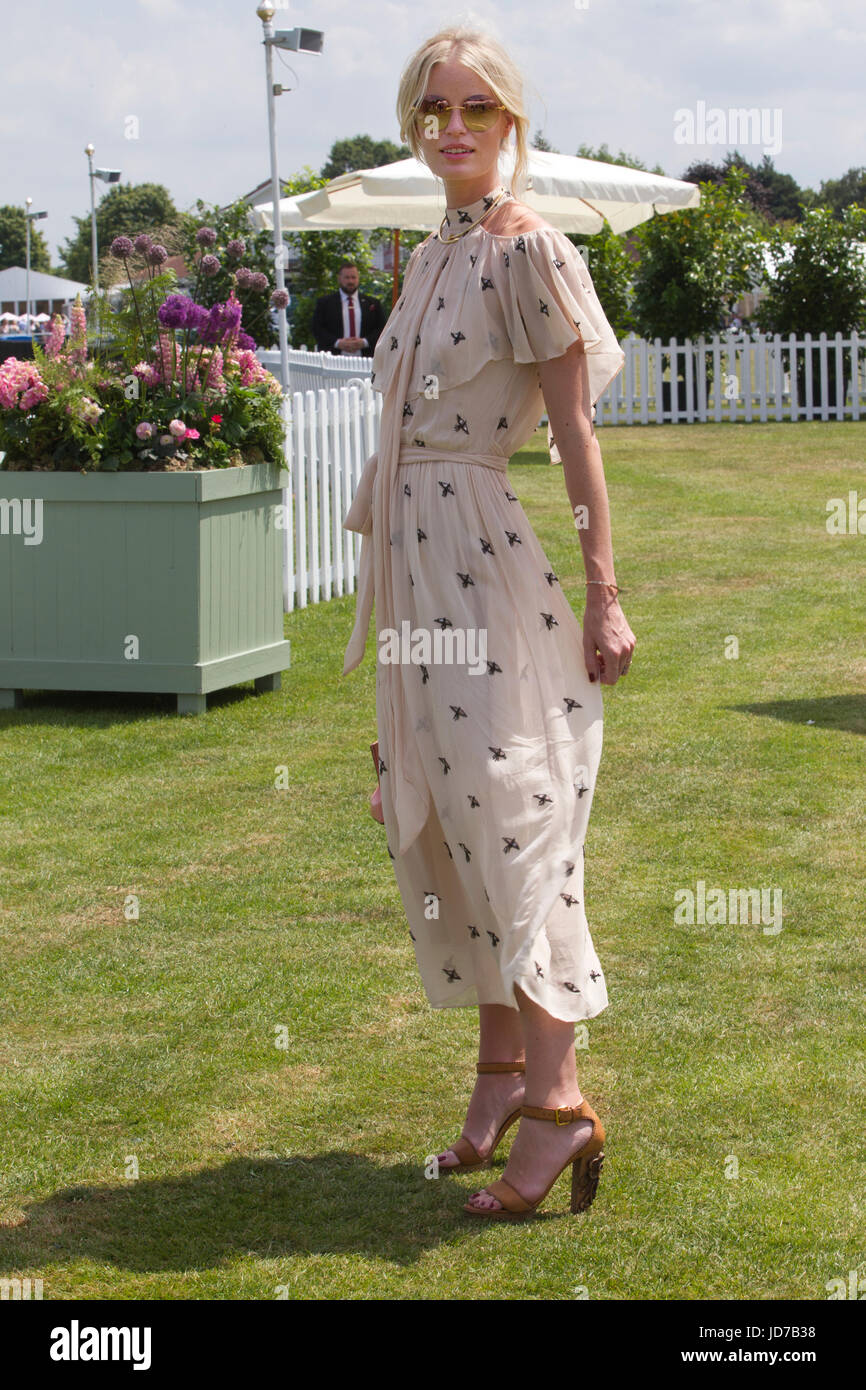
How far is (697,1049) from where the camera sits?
12.0 ft

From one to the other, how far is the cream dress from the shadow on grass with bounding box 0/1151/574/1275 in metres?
0.44

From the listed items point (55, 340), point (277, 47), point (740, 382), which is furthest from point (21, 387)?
point (740, 382)

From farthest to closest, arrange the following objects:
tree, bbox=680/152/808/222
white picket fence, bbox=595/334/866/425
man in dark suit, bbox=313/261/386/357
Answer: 1. tree, bbox=680/152/808/222
2. white picket fence, bbox=595/334/866/425
3. man in dark suit, bbox=313/261/386/357

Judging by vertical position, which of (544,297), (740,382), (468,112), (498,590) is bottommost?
(498,590)

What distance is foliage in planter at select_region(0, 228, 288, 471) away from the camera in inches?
276

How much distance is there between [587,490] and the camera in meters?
2.91

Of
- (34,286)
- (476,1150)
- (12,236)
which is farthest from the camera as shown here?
(12,236)

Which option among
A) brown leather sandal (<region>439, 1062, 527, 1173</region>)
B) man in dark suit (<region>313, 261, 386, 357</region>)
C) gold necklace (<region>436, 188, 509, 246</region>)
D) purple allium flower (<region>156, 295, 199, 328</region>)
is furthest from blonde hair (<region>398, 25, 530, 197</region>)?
man in dark suit (<region>313, 261, 386, 357</region>)

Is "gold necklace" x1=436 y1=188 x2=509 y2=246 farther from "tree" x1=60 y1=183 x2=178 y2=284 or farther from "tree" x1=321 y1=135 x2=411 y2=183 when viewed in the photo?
"tree" x1=321 y1=135 x2=411 y2=183

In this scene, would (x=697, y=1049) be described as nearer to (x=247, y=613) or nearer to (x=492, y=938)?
(x=492, y=938)

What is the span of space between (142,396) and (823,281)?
16575 mm

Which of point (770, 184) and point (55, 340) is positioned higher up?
point (770, 184)

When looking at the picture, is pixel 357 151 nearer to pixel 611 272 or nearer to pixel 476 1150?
pixel 611 272

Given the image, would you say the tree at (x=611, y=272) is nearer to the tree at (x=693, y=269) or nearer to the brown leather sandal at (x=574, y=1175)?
the tree at (x=693, y=269)
